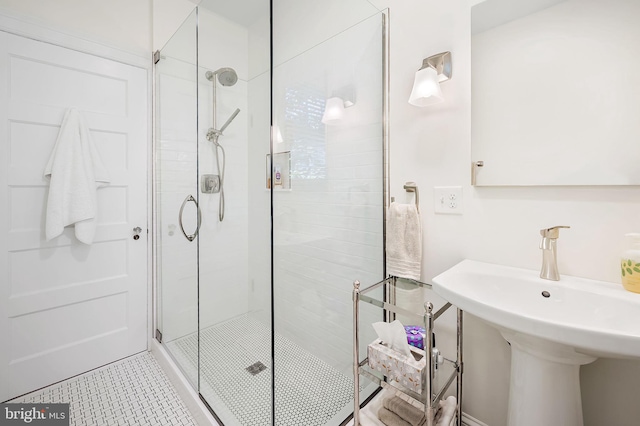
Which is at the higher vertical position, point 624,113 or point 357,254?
point 624,113

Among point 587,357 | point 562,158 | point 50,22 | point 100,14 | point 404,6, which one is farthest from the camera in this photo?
point 100,14

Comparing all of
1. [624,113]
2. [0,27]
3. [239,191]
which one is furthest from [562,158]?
[0,27]

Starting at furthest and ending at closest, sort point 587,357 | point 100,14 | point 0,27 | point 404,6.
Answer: point 100,14, point 0,27, point 404,6, point 587,357

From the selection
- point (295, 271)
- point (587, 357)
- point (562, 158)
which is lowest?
point (587, 357)

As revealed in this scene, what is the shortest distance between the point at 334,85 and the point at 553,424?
1.67 meters

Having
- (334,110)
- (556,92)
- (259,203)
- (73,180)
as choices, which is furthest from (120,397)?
(556,92)

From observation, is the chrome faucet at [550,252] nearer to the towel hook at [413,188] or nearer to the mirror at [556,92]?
the mirror at [556,92]

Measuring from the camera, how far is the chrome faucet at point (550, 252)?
0.98m

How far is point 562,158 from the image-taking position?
1.02 metres

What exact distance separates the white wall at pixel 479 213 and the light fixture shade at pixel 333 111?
0.28 meters

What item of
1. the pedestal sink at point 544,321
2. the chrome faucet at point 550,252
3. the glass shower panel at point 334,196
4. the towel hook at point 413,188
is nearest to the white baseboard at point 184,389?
the glass shower panel at point 334,196

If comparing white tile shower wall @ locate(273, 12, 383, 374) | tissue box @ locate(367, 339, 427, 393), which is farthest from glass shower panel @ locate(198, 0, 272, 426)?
tissue box @ locate(367, 339, 427, 393)

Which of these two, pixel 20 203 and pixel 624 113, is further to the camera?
pixel 20 203

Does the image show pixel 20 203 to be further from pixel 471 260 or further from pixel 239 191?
pixel 471 260
